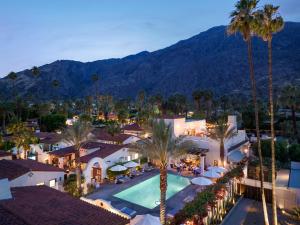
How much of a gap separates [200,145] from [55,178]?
16.2 meters

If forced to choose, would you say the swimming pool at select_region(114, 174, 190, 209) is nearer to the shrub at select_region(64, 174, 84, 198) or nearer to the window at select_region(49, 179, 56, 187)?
the shrub at select_region(64, 174, 84, 198)

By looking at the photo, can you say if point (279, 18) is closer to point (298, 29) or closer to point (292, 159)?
point (292, 159)

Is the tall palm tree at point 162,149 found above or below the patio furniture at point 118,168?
above

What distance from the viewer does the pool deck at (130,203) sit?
2006cm

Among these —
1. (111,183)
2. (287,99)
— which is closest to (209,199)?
(111,183)

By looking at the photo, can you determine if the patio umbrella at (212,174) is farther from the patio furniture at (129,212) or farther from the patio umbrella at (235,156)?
the patio furniture at (129,212)

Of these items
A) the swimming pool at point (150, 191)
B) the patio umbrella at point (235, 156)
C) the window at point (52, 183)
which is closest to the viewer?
the swimming pool at point (150, 191)

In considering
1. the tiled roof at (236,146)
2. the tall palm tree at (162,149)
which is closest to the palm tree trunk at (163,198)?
the tall palm tree at (162,149)

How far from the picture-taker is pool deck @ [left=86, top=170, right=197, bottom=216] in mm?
20062

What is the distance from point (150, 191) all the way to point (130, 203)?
4.19 meters

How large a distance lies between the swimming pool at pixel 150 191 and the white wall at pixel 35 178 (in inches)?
240

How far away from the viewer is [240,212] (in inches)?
814

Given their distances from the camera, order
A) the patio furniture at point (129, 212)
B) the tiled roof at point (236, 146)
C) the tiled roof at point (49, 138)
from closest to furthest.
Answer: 1. the patio furniture at point (129, 212)
2. the tiled roof at point (236, 146)
3. the tiled roof at point (49, 138)

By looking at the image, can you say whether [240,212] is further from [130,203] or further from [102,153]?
[102,153]
